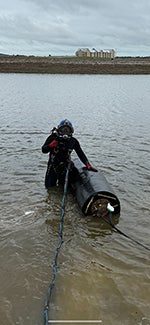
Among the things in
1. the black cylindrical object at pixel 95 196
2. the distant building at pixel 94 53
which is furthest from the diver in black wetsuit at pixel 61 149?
the distant building at pixel 94 53

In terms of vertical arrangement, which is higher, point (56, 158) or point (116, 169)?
point (56, 158)

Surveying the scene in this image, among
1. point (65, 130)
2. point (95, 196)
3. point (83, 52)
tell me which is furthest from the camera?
point (83, 52)

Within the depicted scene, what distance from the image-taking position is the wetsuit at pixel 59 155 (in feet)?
28.0

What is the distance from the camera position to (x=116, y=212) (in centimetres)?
768

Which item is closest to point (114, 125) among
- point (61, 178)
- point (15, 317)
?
point (61, 178)

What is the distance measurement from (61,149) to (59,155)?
0.18 metres

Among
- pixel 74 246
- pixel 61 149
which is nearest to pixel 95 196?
pixel 74 246

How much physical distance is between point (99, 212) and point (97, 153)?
5.62 m

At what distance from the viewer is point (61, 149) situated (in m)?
8.66

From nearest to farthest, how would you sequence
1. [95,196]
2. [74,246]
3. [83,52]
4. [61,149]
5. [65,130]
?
[74,246] → [95,196] → [65,130] → [61,149] → [83,52]

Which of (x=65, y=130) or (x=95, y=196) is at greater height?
(x=65, y=130)

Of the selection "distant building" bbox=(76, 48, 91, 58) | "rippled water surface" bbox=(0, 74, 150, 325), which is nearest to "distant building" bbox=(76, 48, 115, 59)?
"distant building" bbox=(76, 48, 91, 58)

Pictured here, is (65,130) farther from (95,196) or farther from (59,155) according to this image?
(95,196)

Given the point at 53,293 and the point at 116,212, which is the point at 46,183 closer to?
the point at 116,212
